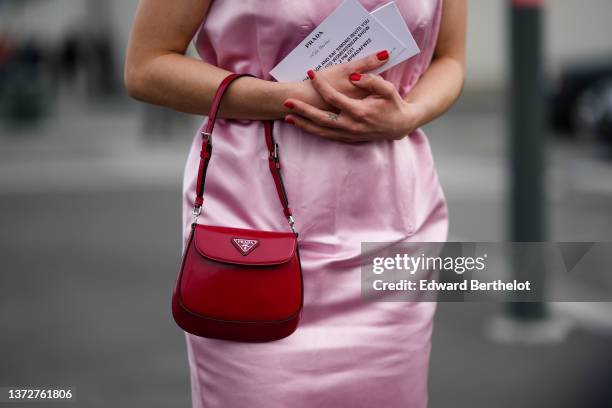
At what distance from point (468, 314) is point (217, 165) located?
349 centimetres

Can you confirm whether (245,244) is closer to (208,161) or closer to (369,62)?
(208,161)

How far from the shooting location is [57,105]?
2209cm

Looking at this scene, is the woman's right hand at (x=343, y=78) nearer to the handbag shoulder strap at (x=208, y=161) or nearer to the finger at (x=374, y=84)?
the finger at (x=374, y=84)

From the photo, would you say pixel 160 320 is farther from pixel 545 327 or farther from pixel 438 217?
pixel 438 217

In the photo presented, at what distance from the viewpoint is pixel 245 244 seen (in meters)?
1.72

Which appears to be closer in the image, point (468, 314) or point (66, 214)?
point (468, 314)

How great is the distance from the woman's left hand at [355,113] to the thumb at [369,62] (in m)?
0.02

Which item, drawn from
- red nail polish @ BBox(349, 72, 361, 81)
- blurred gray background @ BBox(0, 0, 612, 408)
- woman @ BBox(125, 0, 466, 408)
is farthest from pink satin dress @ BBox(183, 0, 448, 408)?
blurred gray background @ BBox(0, 0, 612, 408)

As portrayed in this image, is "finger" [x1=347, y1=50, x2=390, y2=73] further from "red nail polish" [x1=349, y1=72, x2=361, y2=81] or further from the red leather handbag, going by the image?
the red leather handbag

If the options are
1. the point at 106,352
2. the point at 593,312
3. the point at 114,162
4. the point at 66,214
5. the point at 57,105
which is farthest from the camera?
the point at 57,105

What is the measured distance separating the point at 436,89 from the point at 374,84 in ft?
0.93

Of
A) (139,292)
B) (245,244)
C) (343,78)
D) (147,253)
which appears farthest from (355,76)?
(147,253)

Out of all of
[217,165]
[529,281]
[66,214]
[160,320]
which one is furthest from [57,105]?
[217,165]

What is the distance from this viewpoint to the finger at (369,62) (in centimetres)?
175
